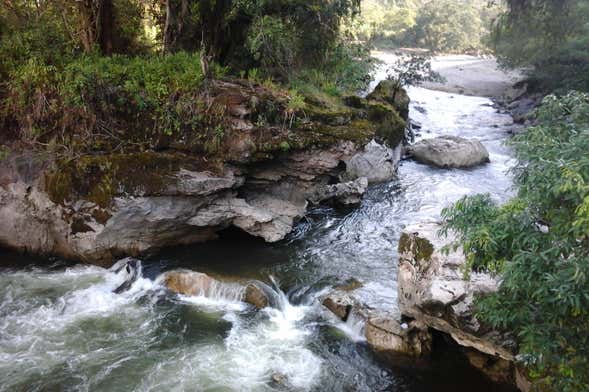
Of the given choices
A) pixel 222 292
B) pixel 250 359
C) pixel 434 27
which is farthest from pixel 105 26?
pixel 434 27

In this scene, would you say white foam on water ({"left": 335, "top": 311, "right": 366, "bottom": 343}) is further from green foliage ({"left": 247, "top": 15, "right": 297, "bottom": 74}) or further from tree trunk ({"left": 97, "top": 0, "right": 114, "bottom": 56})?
tree trunk ({"left": 97, "top": 0, "right": 114, "bottom": 56})

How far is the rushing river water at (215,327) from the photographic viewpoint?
784cm

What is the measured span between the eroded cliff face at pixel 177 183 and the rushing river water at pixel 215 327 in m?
0.62

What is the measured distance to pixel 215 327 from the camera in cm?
919

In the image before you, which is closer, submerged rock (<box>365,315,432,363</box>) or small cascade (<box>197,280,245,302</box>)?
submerged rock (<box>365,315,432,363</box>)

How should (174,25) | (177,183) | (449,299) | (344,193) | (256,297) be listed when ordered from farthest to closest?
(344,193) < (174,25) < (177,183) < (256,297) < (449,299)

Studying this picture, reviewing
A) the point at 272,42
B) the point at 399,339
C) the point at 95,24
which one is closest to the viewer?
the point at 399,339

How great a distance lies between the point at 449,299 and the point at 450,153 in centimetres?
1237

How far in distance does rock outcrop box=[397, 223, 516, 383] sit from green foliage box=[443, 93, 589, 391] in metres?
1.79

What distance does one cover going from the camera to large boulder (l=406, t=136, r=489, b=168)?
18.9m

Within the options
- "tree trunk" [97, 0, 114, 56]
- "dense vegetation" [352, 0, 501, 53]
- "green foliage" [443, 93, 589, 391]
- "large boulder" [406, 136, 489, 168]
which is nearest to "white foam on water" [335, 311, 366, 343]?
"green foliage" [443, 93, 589, 391]

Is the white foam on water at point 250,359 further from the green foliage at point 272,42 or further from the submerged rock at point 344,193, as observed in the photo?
the green foliage at point 272,42

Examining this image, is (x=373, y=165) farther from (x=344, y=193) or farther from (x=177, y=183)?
(x=177, y=183)

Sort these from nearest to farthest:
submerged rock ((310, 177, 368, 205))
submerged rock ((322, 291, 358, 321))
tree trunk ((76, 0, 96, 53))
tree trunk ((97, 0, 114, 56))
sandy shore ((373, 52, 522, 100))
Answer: submerged rock ((322, 291, 358, 321)) < tree trunk ((76, 0, 96, 53)) < tree trunk ((97, 0, 114, 56)) < submerged rock ((310, 177, 368, 205)) < sandy shore ((373, 52, 522, 100))
